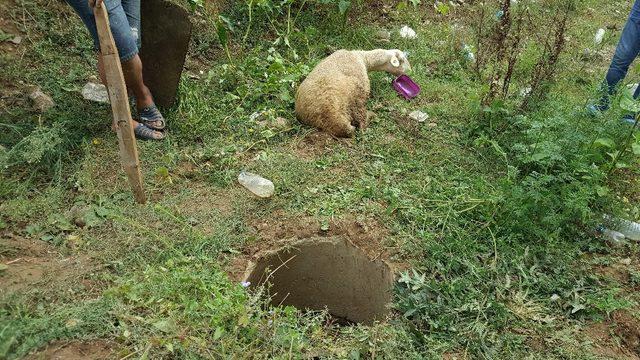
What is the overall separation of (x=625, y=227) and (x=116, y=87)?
2771 mm

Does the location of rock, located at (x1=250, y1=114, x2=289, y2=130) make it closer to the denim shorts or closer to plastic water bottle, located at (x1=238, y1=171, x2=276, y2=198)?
plastic water bottle, located at (x1=238, y1=171, x2=276, y2=198)

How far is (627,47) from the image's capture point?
10.7ft

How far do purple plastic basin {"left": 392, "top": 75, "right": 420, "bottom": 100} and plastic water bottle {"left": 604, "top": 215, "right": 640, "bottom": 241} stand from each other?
1.63 meters

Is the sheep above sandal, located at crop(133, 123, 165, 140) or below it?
above

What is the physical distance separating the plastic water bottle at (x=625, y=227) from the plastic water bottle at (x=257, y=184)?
6.15 feet

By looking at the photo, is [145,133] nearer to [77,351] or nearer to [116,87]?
[116,87]

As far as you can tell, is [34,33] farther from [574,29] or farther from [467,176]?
[574,29]

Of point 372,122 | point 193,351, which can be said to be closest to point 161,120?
point 372,122

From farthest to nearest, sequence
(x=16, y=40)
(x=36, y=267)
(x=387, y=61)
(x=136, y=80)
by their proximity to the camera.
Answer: (x=387, y=61) → (x=16, y=40) → (x=136, y=80) → (x=36, y=267)

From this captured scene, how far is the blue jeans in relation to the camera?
10.5 feet

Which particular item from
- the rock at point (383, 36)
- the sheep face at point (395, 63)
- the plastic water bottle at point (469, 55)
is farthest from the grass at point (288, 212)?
the rock at point (383, 36)

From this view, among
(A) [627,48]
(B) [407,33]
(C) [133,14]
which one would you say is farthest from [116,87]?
(A) [627,48]

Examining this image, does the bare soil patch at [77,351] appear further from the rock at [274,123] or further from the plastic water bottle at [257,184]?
the rock at [274,123]

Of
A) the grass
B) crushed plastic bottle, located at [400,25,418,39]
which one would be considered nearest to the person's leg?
the grass
